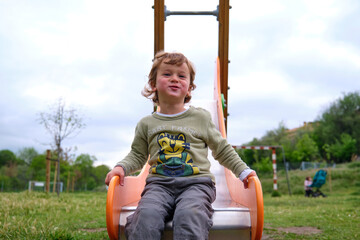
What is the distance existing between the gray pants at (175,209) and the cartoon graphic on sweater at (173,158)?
0.16 feet

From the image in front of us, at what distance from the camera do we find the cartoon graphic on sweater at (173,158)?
182 cm

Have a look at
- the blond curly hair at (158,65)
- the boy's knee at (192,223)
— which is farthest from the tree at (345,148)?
the boy's knee at (192,223)

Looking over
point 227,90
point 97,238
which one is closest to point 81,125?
point 227,90

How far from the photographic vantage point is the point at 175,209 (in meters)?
1.66

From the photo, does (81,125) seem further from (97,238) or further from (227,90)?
(97,238)

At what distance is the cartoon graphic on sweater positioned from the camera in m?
1.82

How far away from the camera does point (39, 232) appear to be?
8.34 ft

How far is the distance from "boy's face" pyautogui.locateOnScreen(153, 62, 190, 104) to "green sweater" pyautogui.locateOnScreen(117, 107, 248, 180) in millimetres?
109

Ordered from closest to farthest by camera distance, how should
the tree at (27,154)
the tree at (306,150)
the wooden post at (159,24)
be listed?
the wooden post at (159,24) < the tree at (306,150) < the tree at (27,154)

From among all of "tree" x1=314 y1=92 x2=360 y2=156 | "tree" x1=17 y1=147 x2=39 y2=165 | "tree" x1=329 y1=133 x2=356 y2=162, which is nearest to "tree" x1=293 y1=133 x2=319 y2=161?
"tree" x1=329 y1=133 x2=356 y2=162

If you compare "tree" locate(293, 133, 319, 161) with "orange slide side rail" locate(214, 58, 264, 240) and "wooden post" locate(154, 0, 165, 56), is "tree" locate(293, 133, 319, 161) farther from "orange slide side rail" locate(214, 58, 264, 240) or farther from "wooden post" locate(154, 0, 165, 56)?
"orange slide side rail" locate(214, 58, 264, 240)

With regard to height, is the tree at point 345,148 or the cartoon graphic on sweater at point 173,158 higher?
the tree at point 345,148

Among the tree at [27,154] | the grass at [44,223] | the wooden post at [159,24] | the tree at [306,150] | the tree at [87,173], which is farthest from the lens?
the tree at [27,154]

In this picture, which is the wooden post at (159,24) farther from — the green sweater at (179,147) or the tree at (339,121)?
the tree at (339,121)
